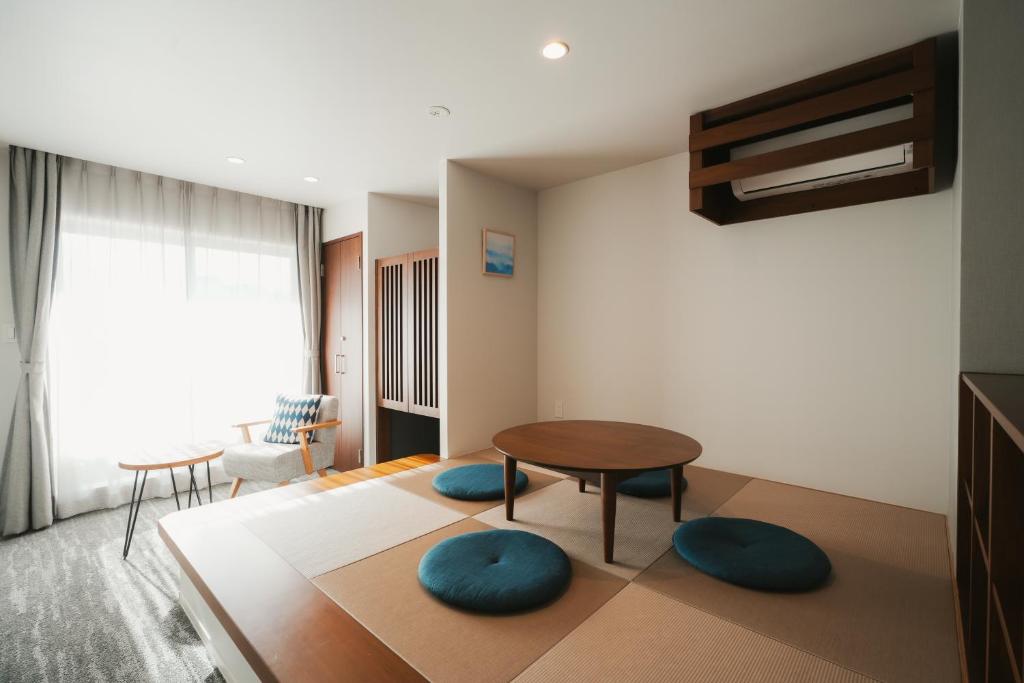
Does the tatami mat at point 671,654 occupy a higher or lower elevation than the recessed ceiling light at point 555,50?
lower

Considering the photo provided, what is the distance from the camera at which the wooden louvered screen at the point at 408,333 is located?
12.6ft

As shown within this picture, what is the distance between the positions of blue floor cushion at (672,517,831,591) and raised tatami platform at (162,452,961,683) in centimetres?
5

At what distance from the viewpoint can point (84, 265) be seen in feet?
11.5

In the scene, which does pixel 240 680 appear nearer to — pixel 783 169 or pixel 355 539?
pixel 355 539

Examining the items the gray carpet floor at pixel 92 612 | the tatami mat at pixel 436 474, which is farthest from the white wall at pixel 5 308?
the tatami mat at pixel 436 474

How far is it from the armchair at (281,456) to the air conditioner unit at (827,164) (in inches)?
136

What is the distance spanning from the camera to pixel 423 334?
3908 mm

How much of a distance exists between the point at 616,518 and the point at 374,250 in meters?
3.22

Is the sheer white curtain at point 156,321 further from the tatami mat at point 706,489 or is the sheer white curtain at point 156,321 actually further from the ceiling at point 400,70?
the tatami mat at point 706,489

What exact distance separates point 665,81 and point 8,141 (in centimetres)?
424

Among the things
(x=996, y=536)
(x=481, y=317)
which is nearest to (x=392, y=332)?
(x=481, y=317)

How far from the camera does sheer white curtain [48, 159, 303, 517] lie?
346cm

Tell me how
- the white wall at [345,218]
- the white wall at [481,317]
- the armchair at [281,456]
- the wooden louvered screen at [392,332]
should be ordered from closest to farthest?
the armchair at [281,456], the white wall at [481,317], the wooden louvered screen at [392,332], the white wall at [345,218]

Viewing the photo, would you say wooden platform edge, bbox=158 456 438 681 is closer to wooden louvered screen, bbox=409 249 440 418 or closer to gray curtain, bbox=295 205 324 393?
wooden louvered screen, bbox=409 249 440 418
